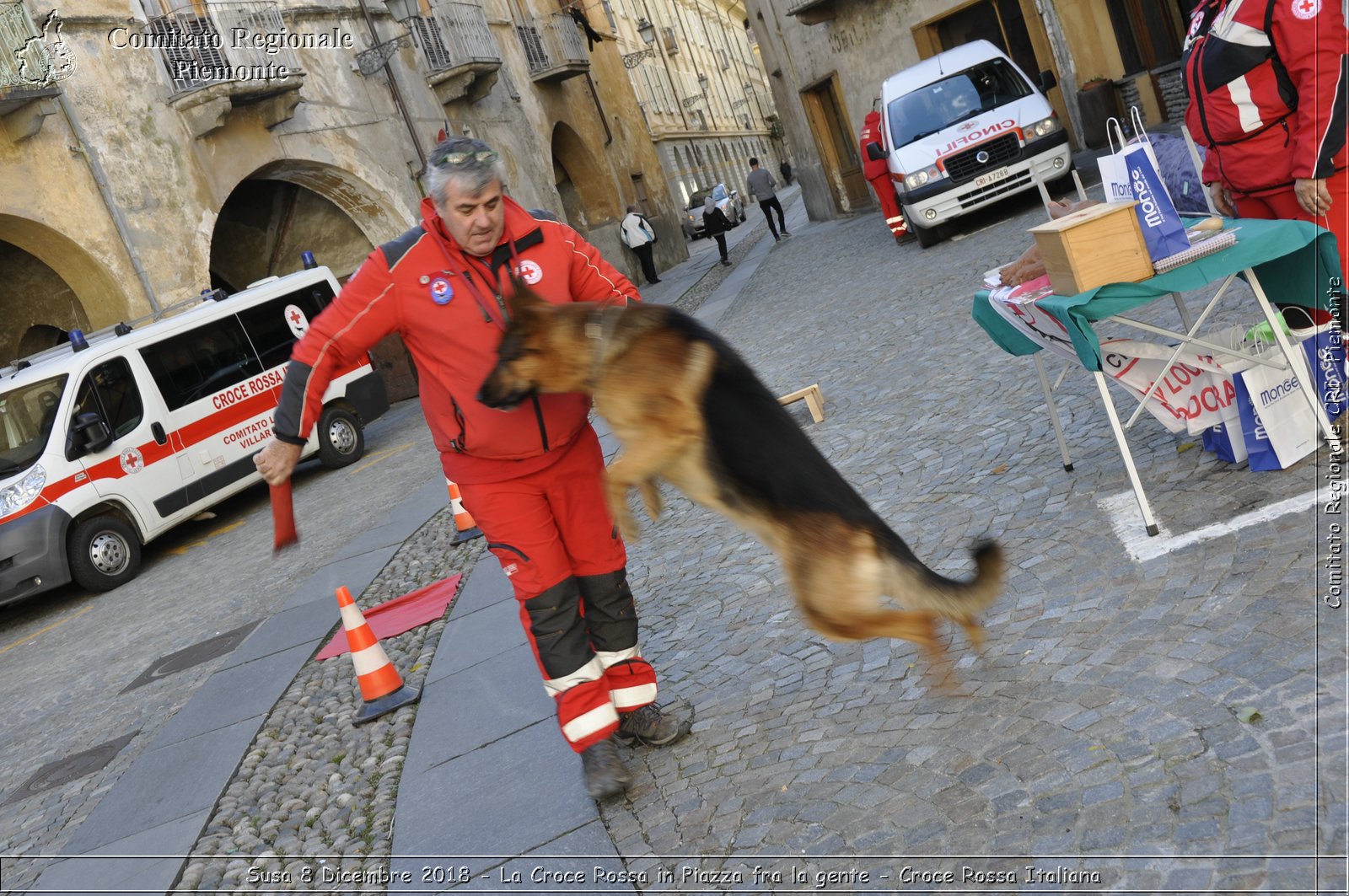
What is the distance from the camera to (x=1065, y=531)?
16.8 ft

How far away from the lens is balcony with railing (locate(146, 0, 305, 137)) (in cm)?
1861

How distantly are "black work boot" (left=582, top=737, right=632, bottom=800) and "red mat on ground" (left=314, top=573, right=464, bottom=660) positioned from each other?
326 centimetres

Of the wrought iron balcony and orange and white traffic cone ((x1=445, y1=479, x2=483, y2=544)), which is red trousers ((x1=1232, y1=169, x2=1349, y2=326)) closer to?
orange and white traffic cone ((x1=445, y1=479, x2=483, y2=544))

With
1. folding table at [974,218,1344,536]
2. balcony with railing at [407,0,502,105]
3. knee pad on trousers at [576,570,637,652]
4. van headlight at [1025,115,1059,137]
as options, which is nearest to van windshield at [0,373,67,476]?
knee pad on trousers at [576,570,637,652]

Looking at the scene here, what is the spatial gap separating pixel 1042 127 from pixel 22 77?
1338 centimetres

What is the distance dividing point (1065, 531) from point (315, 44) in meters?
21.0

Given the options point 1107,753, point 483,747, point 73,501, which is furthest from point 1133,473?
point 73,501

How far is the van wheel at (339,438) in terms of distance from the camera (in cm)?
1565

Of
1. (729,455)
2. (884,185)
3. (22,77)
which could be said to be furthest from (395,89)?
(729,455)

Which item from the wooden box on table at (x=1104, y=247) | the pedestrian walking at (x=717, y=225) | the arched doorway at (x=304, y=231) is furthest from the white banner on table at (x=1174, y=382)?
the pedestrian walking at (x=717, y=225)

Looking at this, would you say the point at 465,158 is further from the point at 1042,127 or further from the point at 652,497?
the point at 1042,127

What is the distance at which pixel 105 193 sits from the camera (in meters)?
17.0

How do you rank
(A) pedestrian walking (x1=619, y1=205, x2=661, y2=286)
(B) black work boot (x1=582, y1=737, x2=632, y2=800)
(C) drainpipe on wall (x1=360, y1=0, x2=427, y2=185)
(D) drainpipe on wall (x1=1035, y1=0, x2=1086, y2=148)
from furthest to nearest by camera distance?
(A) pedestrian walking (x1=619, y1=205, x2=661, y2=286) < (C) drainpipe on wall (x1=360, y1=0, x2=427, y2=185) < (D) drainpipe on wall (x1=1035, y1=0, x2=1086, y2=148) < (B) black work boot (x1=582, y1=737, x2=632, y2=800)

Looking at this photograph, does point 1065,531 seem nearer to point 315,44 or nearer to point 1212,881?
point 1212,881
